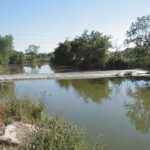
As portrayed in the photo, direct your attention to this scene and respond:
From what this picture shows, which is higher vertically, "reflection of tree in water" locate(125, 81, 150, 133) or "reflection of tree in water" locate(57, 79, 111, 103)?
"reflection of tree in water" locate(57, 79, 111, 103)

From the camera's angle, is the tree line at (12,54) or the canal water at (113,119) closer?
the canal water at (113,119)

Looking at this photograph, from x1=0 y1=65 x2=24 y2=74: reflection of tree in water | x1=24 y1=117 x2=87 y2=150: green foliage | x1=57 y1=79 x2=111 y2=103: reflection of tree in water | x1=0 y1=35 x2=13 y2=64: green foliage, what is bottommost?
x1=57 y1=79 x2=111 y2=103: reflection of tree in water

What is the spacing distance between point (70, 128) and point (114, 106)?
29.3 feet

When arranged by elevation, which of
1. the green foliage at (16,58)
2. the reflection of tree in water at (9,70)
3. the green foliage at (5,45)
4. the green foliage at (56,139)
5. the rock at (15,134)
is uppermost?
the green foliage at (5,45)

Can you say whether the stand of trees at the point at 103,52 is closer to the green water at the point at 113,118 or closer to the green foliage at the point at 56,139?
the green water at the point at 113,118

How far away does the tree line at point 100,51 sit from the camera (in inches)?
1608

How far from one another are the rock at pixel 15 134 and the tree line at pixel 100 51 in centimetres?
3267

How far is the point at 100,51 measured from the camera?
50344 millimetres

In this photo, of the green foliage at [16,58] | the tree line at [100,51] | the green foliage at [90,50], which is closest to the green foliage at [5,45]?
the tree line at [100,51]

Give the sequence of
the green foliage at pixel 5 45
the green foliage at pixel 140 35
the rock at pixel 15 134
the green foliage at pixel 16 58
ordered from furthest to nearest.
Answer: the green foliage at pixel 16 58 → the green foliage at pixel 5 45 → the green foliage at pixel 140 35 → the rock at pixel 15 134

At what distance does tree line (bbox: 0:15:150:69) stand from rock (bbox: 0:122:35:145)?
3267 centimetres

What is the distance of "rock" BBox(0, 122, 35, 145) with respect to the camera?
5.67 meters

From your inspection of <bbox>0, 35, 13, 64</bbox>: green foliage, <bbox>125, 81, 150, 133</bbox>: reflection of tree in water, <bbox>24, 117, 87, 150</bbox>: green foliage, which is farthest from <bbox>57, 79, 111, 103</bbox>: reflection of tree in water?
<bbox>0, 35, 13, 64</bbox>: green foliage

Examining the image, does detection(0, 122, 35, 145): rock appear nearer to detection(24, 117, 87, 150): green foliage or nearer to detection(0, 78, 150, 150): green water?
detection(24, 117, 87, 150): green foliage
